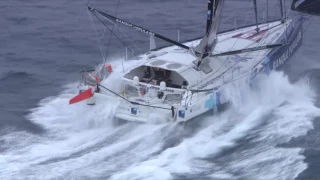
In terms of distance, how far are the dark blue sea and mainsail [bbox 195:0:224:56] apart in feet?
5.86

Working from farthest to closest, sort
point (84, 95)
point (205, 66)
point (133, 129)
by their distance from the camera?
point (205, 66) < point (84, 95) < point (133, 129)

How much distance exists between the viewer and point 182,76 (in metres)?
20.0

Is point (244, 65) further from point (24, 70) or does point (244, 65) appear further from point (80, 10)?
point (80, 10)

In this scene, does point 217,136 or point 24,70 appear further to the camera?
point 24,70

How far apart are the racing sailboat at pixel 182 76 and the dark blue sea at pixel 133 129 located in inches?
16.2

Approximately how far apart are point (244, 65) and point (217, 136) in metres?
4.06

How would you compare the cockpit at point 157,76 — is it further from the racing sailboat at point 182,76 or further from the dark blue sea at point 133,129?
the dark blue sea at point 133,129

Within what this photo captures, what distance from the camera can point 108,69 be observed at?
70.1ft

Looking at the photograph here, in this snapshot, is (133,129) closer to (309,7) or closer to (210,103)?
(210,103)

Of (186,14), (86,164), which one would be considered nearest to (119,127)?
(86,164)

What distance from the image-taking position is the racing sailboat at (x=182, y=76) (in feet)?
63.2

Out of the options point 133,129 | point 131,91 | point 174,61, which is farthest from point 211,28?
point 133,129

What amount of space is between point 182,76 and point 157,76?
52.8 inches

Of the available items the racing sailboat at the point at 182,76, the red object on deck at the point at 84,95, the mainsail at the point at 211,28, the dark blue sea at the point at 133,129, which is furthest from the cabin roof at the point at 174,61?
the red object on deck at the point at 84,95
